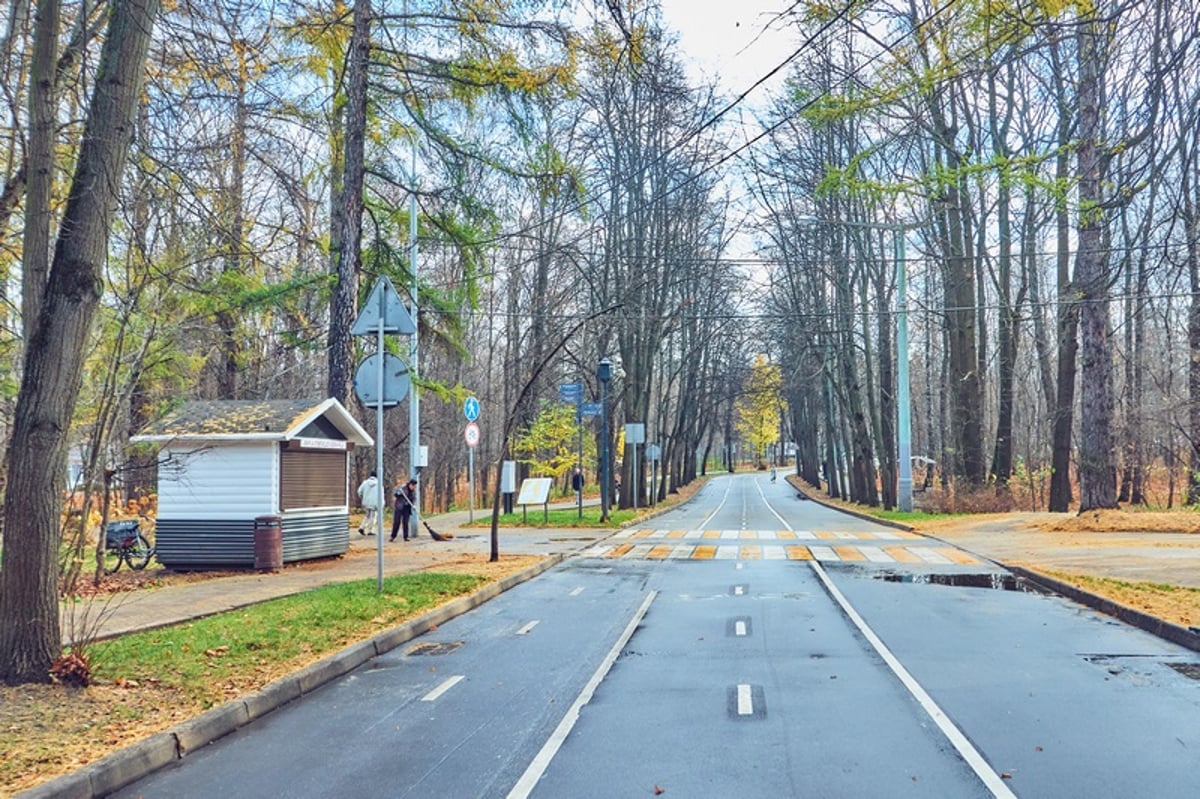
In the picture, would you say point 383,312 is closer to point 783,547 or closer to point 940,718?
point 940,718

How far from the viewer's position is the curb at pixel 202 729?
5004mm

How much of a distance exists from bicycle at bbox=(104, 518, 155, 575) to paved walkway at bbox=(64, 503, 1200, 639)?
2.78m

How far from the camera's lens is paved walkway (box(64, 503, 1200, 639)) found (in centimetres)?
1144

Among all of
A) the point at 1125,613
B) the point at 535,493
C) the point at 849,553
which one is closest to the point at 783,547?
the point at 849,553

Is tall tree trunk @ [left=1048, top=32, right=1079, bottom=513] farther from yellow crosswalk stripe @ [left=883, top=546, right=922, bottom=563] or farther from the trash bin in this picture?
the trash bin

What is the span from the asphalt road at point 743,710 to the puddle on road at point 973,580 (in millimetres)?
1694

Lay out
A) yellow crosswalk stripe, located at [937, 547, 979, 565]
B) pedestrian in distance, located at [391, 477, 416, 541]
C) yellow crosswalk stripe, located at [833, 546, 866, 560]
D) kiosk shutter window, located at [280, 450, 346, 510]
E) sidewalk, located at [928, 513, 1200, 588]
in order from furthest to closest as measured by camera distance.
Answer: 1. pedestrian in distance, located at [391, 477, 416, 541]
2. yellow crosswalk stripe, located at [833, 546, 866, 560]
3. yellow crosswalk stripe, located at [937, 547, 979, 565]
4. kiosk shutter window, located at [280, 450, 346, 510]
5. sidewalk, located at [928, 513, 1200, 588]

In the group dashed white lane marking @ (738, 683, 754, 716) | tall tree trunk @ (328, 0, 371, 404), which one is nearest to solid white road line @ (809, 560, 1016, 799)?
dashed white lane marking @ (738, 683, 754, 716)

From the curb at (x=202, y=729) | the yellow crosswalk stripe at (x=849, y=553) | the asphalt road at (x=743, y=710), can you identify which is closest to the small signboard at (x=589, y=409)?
the yellow crosswalk stripe at (x=849, y=553)

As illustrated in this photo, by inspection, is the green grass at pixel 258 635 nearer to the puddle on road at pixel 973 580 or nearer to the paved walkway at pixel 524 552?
the paved walkway at pixel 524 552

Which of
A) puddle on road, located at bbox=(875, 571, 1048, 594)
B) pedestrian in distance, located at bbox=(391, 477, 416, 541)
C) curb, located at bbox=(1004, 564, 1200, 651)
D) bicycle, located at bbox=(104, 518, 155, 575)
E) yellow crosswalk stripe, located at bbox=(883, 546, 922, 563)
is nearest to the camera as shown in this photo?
curb, located at bbox=(1004, 564, 1200, 651)

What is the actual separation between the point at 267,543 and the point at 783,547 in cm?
1138

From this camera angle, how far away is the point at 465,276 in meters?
18.6

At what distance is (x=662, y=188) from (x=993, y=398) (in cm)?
3353
